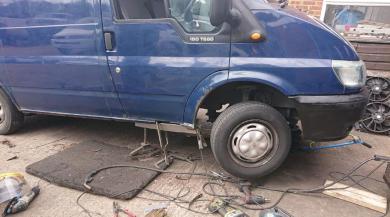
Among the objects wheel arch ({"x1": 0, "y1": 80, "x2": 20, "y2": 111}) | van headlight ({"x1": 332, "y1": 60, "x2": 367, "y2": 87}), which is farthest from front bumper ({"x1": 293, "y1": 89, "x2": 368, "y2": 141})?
wheel arch ({"x1": 0, "y1": 80, "x2": 20, "y2": 111})

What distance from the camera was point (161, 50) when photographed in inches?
117

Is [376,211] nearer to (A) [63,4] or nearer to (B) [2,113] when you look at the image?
(A) [63,4]

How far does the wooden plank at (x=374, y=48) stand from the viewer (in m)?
4.56

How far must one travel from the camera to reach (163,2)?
3193 mm

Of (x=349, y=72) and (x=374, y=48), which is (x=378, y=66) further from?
(x=349, y=72)

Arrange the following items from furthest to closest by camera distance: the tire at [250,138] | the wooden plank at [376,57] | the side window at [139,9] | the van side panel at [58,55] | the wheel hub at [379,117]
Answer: the wooden plank at [376,57] → the wheel hub at [379,117] → the van side panel at [58,55] → the side window at [139,9] → the tire at [250,138]

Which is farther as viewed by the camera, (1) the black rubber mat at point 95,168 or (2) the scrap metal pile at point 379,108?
(2) the scrap metal pile at point 379,108

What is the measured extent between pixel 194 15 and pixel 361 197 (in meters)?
2.25

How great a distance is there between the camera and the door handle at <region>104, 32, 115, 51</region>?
3098mm

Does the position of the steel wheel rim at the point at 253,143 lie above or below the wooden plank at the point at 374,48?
below

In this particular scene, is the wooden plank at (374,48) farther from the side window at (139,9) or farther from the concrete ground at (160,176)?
the side window at (139,9)

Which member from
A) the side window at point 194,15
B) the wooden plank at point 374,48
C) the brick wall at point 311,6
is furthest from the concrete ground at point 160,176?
the brick wall at point 311,6

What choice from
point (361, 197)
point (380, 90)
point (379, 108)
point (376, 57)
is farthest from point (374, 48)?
point (361, 197)

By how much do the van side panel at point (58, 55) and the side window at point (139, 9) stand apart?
216mm
